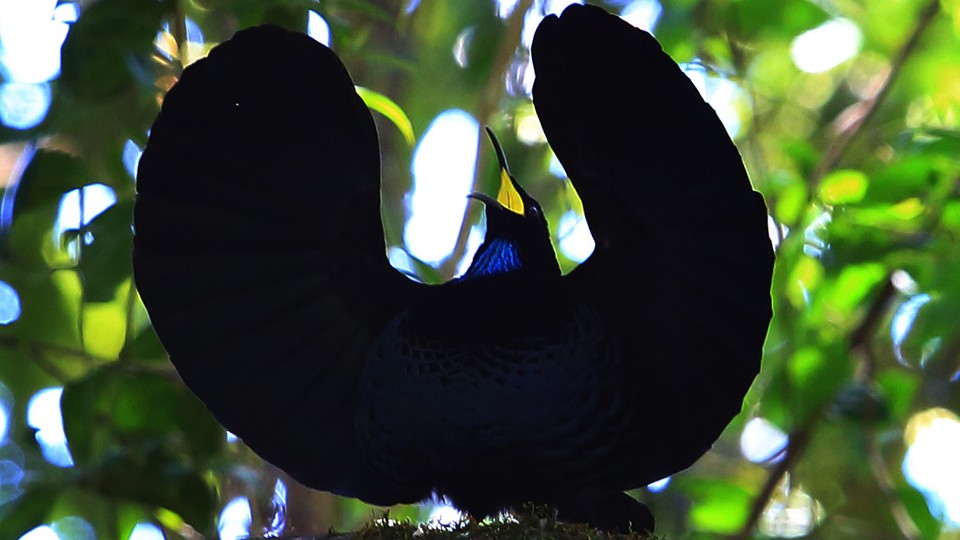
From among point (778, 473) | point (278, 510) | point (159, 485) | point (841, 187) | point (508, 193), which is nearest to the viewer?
point (508, 193)

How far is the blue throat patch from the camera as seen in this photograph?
304 cm

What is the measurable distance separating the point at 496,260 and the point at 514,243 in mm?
68

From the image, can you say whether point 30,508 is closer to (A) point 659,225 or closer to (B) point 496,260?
(B) point 496,260

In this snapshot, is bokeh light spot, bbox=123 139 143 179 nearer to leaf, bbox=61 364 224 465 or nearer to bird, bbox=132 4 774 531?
leaf, bbox=61 364 224 465

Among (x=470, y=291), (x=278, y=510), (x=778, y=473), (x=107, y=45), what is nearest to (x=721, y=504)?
(x=778, y=473)

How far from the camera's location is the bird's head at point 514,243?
3053 millimetres

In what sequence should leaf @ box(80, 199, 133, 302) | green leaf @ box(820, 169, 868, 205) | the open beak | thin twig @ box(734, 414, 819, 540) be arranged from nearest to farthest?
the open beak
leaf @ box(80, 199, 133, 302)
green leaf @ box(820, 169, 868, 205)
thin twig @ box(734, 414, 819, 540)

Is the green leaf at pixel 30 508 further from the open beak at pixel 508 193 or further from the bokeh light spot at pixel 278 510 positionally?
the open beak at pixel 508 193

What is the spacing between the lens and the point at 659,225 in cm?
281

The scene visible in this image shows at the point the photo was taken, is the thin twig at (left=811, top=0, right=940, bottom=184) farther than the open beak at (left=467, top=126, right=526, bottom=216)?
Yes

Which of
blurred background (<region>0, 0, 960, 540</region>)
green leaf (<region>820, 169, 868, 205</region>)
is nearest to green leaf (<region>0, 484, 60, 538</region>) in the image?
blurred background (<region>0, 0, 960, 540</region>)

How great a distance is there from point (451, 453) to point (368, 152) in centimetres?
74

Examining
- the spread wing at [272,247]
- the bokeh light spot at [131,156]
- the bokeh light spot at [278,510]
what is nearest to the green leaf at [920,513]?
the spread wing at [272,247]

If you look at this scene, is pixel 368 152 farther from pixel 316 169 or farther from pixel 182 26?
pixel 182 26
